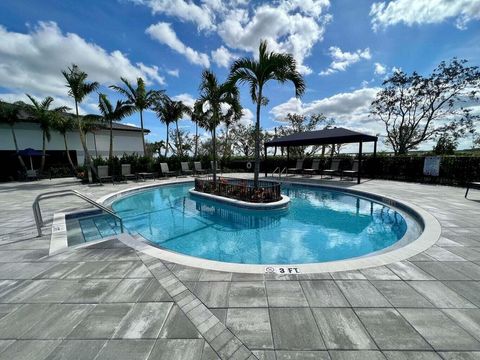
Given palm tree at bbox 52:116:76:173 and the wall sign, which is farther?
palm tree at bbox 52:116:76:173

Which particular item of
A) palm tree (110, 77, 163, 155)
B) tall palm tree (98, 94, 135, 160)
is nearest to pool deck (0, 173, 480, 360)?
tall palm tree (98, 94, 135, 160)

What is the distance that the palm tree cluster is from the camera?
829 cm

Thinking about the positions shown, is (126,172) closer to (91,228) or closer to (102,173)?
(102,173)

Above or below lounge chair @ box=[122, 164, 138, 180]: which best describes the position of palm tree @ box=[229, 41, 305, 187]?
above

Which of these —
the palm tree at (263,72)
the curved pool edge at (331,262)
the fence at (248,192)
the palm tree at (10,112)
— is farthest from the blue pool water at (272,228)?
the palm tree at (10,112)

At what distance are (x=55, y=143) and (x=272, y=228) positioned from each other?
823 inches

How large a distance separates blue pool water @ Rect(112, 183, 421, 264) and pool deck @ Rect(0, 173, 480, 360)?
1620mm

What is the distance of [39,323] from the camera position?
2.28 metres

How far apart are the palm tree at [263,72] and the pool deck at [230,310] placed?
6.19m

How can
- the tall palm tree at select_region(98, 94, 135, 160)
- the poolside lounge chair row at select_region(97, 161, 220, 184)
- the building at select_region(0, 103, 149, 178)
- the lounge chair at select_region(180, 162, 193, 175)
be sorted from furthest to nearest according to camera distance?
the lounge chair at select_region(180, 162, 193, 175) → the building at select_region(0, 103, 149, 178) → the tall palm tree at select_region(98, 94, 135, 160) → the poolside lounge chair row at select_region(97, 161, 220, 184)

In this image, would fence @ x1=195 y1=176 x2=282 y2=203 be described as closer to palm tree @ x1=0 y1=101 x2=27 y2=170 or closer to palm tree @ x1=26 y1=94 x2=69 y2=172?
palm tree @ x1=26 y1=94 x2=69 y2=172

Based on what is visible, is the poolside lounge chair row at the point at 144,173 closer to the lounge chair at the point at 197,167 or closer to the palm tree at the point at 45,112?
the lounge chair at the point at 197,167

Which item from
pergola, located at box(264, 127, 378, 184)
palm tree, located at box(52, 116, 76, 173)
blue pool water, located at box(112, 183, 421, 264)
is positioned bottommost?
blue pool water, located at box(112, 183, 421, 264)

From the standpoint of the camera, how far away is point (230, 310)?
2.45 metres
